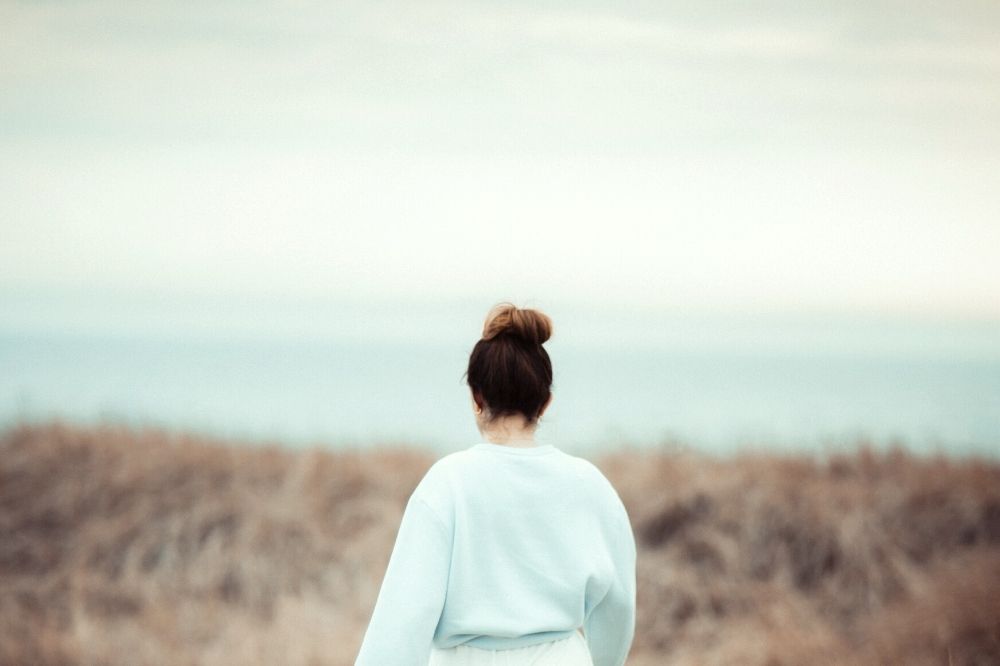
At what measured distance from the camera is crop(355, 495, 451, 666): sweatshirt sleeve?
7.97 ft

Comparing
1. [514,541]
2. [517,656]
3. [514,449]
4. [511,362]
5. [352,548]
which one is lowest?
[352,548]

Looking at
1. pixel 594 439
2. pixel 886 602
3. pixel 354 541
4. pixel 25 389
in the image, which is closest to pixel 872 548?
pixel 886 602

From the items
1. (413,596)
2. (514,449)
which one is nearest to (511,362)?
(514,449)

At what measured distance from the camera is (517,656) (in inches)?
101

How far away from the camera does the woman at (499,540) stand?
8.03 feet

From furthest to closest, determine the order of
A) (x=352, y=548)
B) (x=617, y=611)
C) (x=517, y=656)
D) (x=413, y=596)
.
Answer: (x=352, y=548)
(x=617, y=611)
(x=517, y=656)
(x=413, y=596)

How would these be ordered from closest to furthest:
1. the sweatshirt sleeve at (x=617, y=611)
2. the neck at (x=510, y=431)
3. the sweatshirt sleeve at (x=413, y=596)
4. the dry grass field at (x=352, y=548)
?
the sweatshirt sleeve at (x=413, y=596) < the neck at (x=510, y=431) < the sweatshirt sleeve at (x=617, y=611) < the dry grass field at (x=352, y=548)

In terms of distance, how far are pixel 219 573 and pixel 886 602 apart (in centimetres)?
487

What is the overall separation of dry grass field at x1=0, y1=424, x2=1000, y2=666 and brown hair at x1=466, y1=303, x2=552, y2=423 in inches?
152

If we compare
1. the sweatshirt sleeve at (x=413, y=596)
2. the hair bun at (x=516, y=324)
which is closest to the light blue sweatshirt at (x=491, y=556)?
the sweatshirt sleeve at (x=413, y=596)

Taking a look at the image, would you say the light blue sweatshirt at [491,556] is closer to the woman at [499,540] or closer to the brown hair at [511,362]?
the woman at [499,540]

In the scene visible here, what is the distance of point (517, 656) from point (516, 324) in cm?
88

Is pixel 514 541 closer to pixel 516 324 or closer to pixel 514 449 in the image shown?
pixel 514 449

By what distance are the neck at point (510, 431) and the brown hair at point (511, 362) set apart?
2cm
